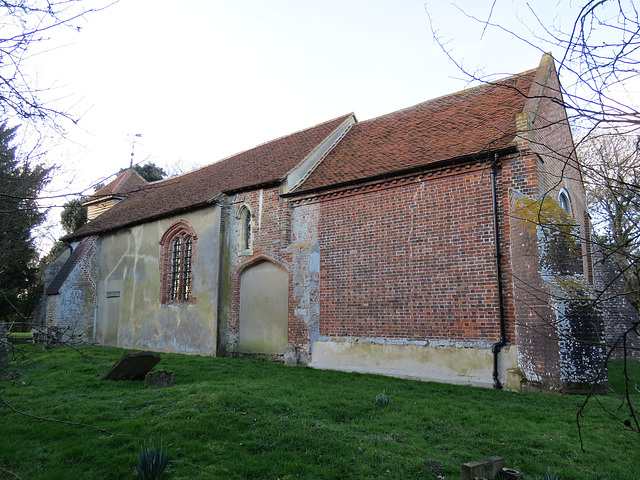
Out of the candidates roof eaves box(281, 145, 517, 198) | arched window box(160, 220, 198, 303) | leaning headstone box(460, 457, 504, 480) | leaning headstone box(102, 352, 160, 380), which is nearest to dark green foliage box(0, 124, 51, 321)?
Answer: leaning headstone box(102, 352, 160, 380)

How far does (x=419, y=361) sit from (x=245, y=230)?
22.6ft

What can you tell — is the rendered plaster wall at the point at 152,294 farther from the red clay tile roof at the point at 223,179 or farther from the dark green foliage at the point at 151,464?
the dark green foliage at the point at 151,464

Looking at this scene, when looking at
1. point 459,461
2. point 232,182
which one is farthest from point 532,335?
point 232,182

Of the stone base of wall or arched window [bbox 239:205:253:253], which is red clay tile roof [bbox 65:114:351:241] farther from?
the stone base of wall

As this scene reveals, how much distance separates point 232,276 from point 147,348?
4883 mm

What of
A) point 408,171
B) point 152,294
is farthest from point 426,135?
point 152,294

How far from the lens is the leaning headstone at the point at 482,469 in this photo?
4066 mm

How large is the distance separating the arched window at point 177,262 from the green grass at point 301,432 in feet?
22.9

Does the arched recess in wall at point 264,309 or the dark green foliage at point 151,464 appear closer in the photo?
the dark green foliage at point 151,464

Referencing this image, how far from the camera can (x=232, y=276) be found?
14086 millimetres

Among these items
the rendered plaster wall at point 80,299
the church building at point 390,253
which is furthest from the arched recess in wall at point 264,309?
the rendered plaster wall at point 80,299

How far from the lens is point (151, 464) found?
446 centimetres

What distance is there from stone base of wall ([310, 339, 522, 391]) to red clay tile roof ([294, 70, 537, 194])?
13.7 ft

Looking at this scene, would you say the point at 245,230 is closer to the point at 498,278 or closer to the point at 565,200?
the point at 498,278
